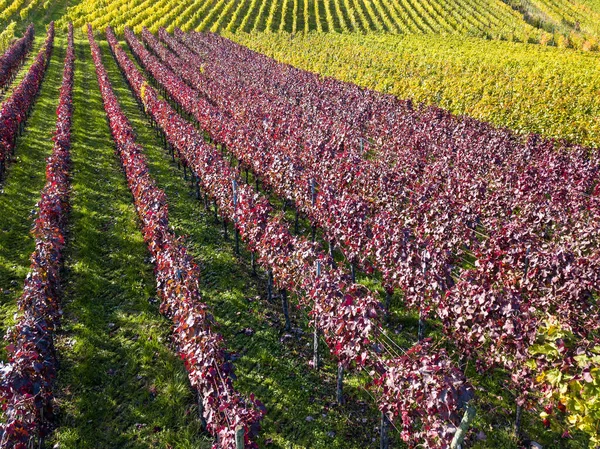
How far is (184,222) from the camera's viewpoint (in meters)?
11.6

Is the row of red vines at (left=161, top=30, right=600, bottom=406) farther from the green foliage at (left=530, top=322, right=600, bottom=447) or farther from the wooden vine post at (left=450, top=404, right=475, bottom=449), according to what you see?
the wooden vine post at (left=450, top=404, right=475, bottom=449)

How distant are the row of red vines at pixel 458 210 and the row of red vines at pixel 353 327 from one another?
0.98 m

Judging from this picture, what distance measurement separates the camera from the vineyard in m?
5.03

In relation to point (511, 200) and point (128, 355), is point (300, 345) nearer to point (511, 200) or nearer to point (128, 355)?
point (128, 355)

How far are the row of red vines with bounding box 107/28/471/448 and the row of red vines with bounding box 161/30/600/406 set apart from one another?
3.21 ft

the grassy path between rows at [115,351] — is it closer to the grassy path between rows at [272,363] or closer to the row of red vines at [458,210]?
the grassy path between rows at [272,363]

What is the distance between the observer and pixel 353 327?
5332 millimetres

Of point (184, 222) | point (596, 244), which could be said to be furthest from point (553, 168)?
point (184, 222)

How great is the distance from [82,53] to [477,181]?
41.7m

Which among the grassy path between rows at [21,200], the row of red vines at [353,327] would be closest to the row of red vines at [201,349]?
the row of red vines at [353,327]

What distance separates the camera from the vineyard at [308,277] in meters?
5.03

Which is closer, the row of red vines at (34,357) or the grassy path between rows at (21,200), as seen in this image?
the row of red vines at (34,357)

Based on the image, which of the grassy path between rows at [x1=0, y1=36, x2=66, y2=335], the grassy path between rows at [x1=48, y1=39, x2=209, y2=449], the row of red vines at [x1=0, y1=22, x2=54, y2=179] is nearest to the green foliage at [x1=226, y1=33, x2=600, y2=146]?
the grassy path between rows at [x1=48, y1=39, x2=209, y2=449]

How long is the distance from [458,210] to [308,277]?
14.7 feet
